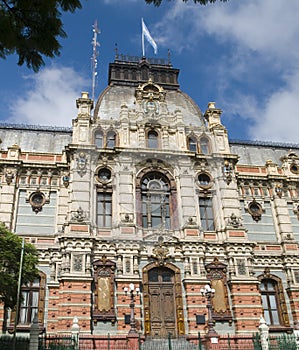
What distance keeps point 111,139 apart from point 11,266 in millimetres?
14733

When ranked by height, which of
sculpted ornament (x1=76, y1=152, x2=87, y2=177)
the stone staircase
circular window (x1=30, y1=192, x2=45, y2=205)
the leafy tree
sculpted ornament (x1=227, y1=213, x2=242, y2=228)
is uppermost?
sculpted ornament (x1=76, y1=152, x2=87, y2=177)

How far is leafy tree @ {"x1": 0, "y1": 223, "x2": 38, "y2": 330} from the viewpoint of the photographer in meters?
22.4

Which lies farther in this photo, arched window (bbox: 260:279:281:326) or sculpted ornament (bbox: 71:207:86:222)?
arched window (bbox: 260:279:281:326)

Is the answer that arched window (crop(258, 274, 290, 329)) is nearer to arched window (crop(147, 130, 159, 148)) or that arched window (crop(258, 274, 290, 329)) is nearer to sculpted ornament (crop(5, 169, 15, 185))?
arched window (crop(147, 130, 159, 148))

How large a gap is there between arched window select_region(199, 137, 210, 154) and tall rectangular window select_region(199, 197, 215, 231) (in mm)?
4428

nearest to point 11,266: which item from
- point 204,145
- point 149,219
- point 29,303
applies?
point 29,303

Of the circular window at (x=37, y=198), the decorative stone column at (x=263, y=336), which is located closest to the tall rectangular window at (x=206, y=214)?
the decorative stone column at (x=263, y=336)

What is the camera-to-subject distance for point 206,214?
32688mm

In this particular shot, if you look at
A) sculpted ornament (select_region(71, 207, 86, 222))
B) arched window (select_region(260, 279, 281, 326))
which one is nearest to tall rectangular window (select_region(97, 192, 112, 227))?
sculpted ornament (select_region(71, 207, 86, 222))

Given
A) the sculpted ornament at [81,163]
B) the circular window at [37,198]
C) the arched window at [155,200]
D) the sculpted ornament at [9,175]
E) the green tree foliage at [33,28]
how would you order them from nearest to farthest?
1. the green tree foliage at [33,28]
2. the arched window at [155,200]
3. the sculpted ornament at [81,163]
4. the sculpted ornament at [9,175]
5. the circular window at [37,198]

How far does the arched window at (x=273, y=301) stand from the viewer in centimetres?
3050

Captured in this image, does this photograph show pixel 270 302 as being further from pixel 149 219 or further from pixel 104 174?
pixel 104 174

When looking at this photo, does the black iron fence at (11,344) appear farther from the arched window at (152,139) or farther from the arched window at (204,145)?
the arched window at (204,145)

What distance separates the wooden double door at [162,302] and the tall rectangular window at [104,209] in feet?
16.7
